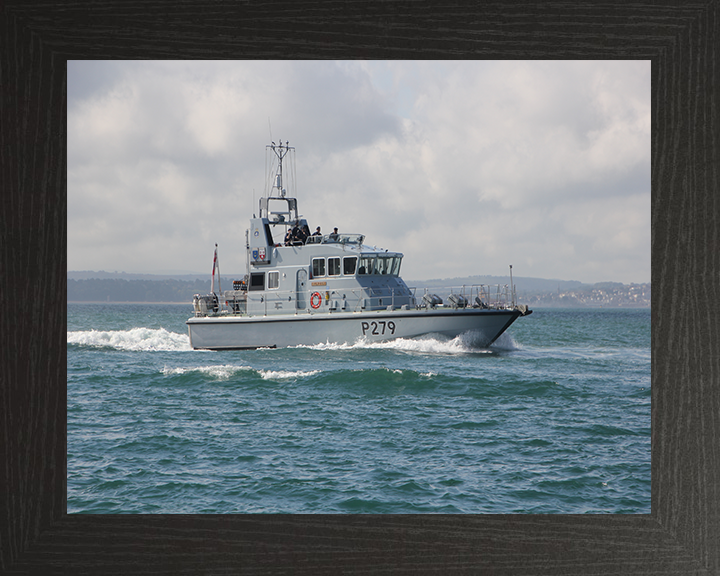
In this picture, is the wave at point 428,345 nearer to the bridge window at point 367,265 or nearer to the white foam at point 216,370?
the bridge window at point 367,265

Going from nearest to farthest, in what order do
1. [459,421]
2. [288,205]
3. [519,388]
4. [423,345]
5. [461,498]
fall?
[461,498], [459,421], [519,388], [423,345], [288,205]

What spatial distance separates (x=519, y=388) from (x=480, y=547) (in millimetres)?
9466

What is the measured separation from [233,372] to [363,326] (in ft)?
8.63

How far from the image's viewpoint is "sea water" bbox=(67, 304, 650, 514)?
15.5ft

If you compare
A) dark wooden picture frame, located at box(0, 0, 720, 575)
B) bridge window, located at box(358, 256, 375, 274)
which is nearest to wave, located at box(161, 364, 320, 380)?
bridge window, located at box(358, 256, 375, 274)

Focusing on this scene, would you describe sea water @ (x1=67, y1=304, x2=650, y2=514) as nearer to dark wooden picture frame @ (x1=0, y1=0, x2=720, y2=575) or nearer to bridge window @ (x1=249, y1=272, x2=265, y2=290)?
bridge window @ (x1=249, y1=272, x2=265, y2=290)

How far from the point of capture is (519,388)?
1047 centimetres

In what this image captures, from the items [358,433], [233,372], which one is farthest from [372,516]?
[233,372]

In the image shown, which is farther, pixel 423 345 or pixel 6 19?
pixel 423 345

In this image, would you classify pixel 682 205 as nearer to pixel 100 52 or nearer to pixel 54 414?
pixel 100 52

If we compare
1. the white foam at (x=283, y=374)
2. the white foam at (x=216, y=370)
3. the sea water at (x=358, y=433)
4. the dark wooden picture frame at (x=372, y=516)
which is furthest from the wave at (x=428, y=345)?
the dark wooden picture frame at (x=372, y=516)

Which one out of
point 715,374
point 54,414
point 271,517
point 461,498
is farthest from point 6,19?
point 461,498

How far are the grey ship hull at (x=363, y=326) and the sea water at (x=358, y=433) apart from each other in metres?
0.23

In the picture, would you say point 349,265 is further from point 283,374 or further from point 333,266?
point 283,374
